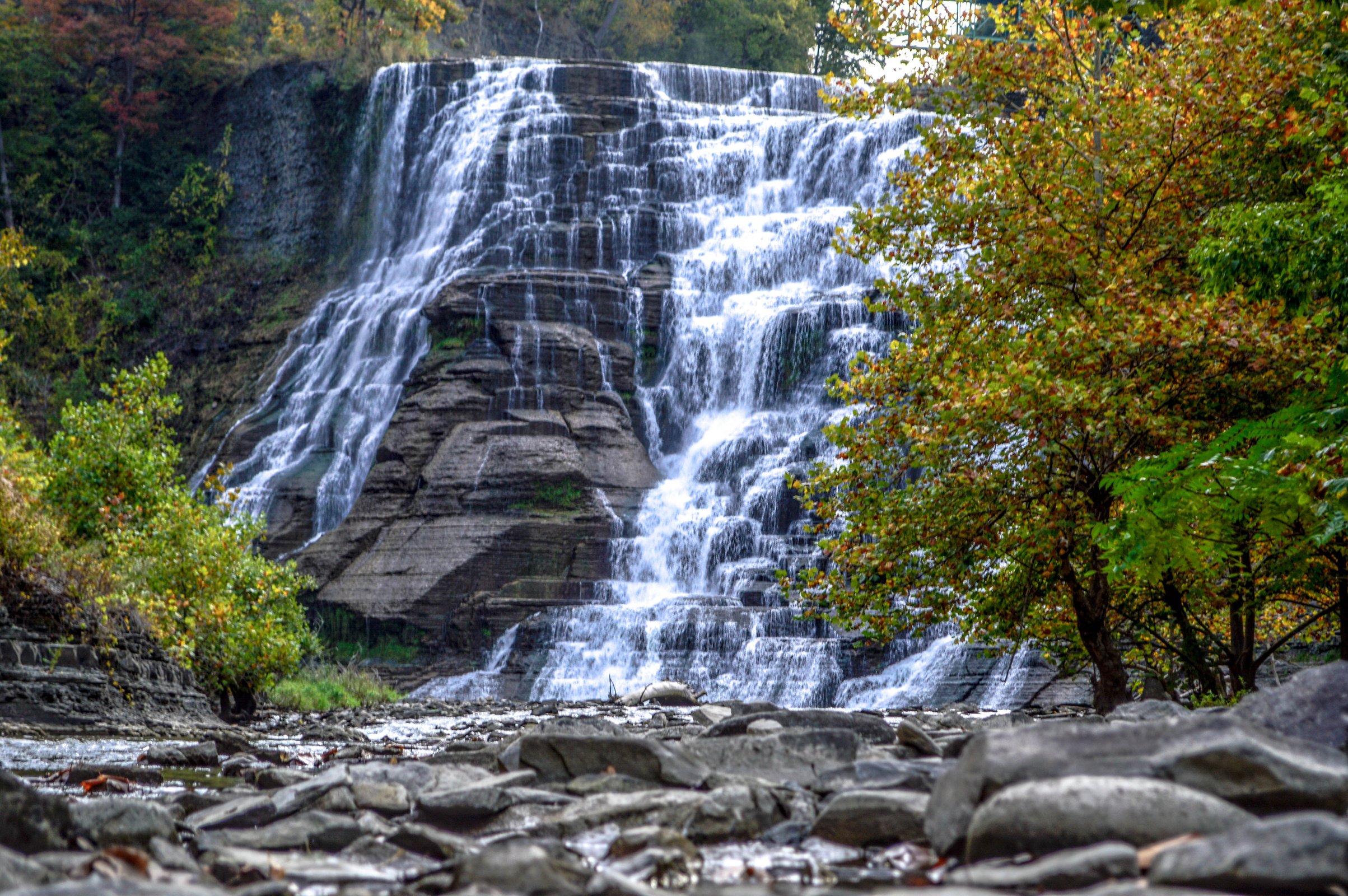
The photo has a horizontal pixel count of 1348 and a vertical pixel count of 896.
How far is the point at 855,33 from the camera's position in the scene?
11.8 m

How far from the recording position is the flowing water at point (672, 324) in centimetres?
2327

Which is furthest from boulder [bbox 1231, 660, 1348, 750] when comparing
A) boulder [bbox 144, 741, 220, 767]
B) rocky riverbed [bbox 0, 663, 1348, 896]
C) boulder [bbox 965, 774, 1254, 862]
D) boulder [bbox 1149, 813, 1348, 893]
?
boulder [bbox 144, 741, 220, 767]

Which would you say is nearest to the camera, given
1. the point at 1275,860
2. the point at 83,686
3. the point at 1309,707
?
the point at 1275,860

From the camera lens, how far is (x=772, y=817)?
5.52 metres

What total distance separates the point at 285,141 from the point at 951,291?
134 ft

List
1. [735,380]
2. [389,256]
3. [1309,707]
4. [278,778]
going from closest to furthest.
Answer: [1309,707]
[278,778]
[735,380]
[389,256]

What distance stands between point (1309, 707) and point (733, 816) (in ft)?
8.15

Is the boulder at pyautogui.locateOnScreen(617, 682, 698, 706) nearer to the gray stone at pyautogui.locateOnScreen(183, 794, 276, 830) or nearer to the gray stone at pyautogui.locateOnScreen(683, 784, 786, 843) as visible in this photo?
the gray stone at pyautogui.locateOnScreen(183, 794, 276, 830)

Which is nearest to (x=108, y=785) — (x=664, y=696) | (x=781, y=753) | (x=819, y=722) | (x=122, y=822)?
(x=122, y=822)

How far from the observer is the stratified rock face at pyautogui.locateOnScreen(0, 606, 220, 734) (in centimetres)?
1268

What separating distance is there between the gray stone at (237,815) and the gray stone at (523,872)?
214cm

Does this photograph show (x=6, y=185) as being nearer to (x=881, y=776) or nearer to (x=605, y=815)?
(x=605, y=815)

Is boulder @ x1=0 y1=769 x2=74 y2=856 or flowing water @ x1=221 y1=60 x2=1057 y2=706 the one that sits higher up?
flowing water @ x1=221 y1=60 x2=1057 y2=706

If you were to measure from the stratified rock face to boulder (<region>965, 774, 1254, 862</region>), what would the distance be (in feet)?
37.1
